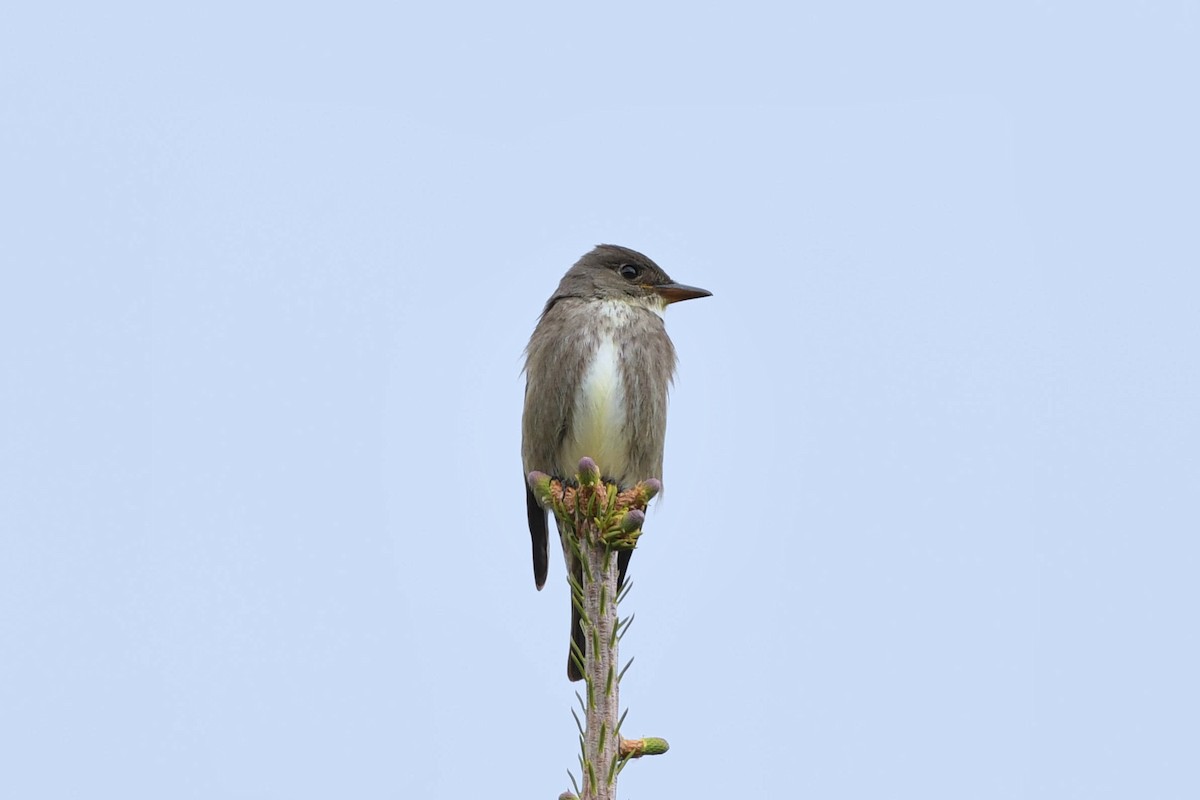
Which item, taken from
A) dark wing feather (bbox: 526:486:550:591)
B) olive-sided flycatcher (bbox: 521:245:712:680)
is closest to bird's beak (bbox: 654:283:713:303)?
olive-sided flycatcher (bbox: 521:245:712:680)

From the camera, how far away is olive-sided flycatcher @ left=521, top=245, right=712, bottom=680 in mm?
7703

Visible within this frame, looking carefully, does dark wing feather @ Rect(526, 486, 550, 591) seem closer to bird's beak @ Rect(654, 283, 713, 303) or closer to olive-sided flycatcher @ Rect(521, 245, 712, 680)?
olive-sided flycatcher @ Rect(521, 245, 712, 680)

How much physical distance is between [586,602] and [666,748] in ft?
1.70

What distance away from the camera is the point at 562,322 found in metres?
8.01

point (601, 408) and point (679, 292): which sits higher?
point (679, 292)

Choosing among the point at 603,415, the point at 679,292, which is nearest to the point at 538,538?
the point at 603,415

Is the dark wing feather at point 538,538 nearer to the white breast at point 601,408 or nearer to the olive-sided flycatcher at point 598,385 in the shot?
the olive-sided flycatcher at point 598,385

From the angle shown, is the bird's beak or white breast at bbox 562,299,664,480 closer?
white breast at bbox 562,299,664,480

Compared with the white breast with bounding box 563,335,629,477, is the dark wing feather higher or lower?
lower

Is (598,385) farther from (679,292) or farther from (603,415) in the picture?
(679,292)

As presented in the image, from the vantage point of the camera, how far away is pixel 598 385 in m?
7.67

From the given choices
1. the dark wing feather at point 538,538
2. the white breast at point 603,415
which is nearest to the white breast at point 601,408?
the white breast at point 603,415

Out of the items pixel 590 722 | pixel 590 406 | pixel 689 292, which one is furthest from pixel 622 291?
pixel 590 722

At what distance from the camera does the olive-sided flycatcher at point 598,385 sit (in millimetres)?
7703
